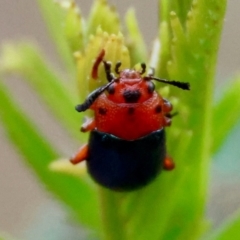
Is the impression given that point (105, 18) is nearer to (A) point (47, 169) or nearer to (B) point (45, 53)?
(A) point (47, 169)

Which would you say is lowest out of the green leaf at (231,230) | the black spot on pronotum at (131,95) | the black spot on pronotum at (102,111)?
the green leaf at (231,230)

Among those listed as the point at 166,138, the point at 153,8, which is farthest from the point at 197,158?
the point at 153,8

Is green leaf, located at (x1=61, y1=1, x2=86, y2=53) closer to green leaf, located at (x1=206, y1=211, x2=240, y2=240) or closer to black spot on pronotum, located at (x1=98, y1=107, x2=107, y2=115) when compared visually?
black spot on pronotum, located at (x1=98, y1=107, x2=107, y2=115)

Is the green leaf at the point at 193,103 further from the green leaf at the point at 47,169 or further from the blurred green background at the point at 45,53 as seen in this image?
the blurred green background at the point at 45,53

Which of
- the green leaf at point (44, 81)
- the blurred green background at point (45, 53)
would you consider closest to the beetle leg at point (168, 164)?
the green leaf at point (44, 81)

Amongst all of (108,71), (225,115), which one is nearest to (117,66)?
(108,71)

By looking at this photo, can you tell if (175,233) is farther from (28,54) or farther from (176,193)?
(28,54)
